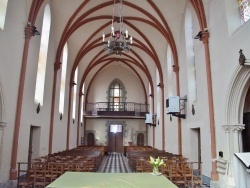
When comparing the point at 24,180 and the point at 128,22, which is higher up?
the point at 128,22

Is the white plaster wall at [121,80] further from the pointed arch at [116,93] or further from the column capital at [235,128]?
the column capital at [235,128]

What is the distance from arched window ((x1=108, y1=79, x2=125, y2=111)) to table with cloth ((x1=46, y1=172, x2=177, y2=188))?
853 inches

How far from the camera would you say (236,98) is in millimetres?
7945

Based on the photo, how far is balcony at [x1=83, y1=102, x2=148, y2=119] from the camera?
24.5m

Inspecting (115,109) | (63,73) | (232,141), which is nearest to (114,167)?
(63,73)

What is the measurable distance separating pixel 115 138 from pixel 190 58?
51.8ft

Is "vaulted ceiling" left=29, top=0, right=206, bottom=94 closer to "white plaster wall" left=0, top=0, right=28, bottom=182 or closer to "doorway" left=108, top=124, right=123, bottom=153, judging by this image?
"white plaster wall" left=0, top=0, right=28, bottom=182

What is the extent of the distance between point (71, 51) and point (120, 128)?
11.8 meters

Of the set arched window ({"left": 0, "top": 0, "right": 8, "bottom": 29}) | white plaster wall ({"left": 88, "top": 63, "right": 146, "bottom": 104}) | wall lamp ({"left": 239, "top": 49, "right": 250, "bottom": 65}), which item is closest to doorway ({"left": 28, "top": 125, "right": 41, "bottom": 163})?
arched window ({"left": 0, "top": 0, "right": 8, "bottom": 29})

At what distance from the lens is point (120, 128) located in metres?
26.1

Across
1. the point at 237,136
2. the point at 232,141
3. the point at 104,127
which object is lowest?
the point at 232,141

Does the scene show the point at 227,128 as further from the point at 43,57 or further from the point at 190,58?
the point at 43,57

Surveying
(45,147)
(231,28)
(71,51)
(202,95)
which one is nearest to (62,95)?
(71,51)

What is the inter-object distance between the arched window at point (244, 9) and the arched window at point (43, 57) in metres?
8.82
